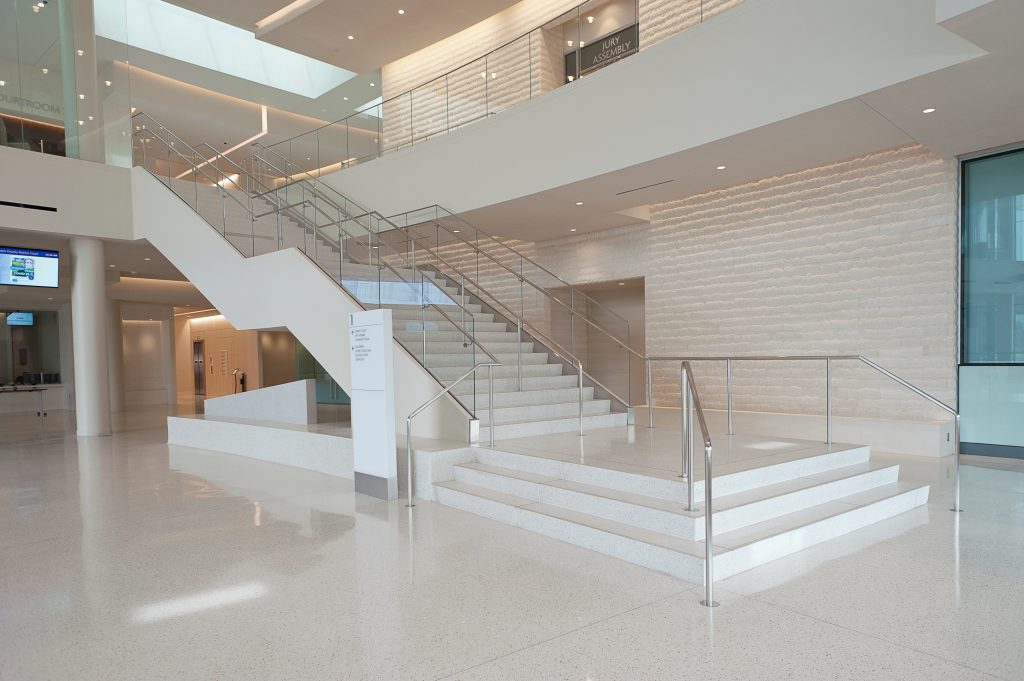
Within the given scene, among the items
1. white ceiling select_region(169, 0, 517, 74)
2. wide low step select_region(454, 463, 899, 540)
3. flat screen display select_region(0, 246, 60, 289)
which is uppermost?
white ceiling select_region(169, 0, 517, 74)

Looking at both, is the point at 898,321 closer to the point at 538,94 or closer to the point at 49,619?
the point at 538,94

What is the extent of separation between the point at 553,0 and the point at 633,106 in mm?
5347

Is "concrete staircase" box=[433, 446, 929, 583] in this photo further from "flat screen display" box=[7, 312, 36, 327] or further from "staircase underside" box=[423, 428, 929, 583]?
"flat screen display" box=[7, 312, 36, 327]

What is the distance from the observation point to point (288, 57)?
18.1 meters

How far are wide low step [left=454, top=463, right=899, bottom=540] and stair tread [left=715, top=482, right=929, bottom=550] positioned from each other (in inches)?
1.9

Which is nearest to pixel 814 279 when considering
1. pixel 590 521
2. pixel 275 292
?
pixel 590 521

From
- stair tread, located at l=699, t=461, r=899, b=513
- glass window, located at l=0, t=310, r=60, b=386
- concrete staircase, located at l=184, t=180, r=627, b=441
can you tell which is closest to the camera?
stair tread, located at l=699, t=461, r=899, b=513

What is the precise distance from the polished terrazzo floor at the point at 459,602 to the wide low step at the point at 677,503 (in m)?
0.39

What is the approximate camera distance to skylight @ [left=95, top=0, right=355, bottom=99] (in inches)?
630

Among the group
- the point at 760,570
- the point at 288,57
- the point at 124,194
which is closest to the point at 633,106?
the point at 760,570

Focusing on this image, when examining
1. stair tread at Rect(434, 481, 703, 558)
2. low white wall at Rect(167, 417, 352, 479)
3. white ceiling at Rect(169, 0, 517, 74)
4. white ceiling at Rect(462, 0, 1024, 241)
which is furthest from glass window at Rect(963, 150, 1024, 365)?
white ceiling at Rect(169, 0, 517, 74)

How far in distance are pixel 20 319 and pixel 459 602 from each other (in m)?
21.6

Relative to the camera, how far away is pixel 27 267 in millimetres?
12273

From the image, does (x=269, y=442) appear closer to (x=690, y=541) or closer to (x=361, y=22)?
(x=690, y=541)
